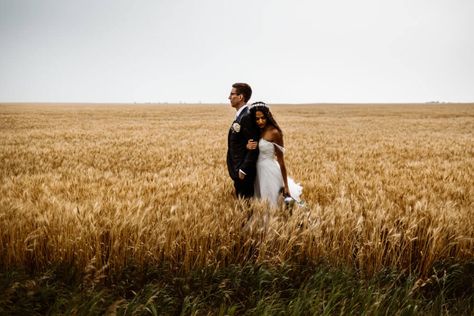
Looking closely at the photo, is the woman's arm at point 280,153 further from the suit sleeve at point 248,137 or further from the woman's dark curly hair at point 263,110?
the suit sleeve at point 248,137

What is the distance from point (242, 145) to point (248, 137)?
0.50ft

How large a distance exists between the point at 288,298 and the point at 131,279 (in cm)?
140

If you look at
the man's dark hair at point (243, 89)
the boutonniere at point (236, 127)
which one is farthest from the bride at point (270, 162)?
the man's dark hair at point (243, 89)

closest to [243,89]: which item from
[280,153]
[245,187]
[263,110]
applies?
[263,110]

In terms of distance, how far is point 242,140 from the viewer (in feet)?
15.8

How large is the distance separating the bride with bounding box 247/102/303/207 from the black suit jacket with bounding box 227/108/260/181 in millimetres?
87

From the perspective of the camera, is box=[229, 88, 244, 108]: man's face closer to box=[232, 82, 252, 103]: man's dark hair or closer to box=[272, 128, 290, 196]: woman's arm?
box=[232, 82, 252, 103]: man's dark hair

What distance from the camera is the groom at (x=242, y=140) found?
473cm

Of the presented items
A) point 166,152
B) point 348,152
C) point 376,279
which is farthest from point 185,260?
point 348,152

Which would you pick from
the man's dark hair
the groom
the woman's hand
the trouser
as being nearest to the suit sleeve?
the groom

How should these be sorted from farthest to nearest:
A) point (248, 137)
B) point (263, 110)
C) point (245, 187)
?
point (245, 187) → point (248, 137) → point (263, 110)

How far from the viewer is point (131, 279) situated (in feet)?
9.93

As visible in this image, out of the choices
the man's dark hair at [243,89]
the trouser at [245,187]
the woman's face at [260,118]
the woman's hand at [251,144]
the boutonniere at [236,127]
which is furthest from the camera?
the trouser at [245,187]

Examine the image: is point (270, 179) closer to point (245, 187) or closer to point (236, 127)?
point (245, 187)
